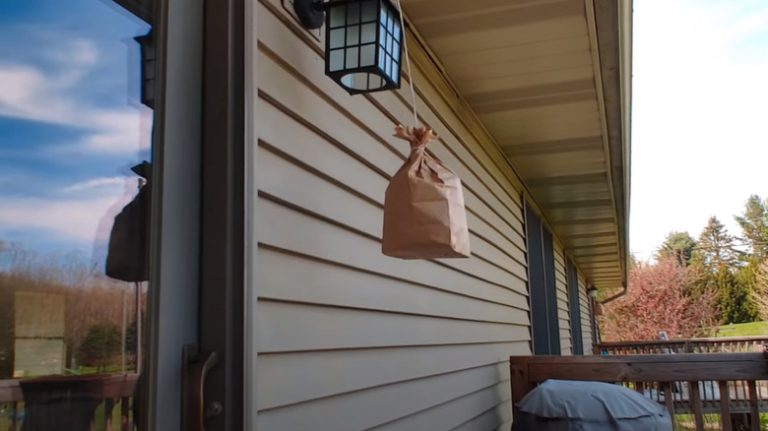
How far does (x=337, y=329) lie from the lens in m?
1.86

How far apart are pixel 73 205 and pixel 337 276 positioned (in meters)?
0.94

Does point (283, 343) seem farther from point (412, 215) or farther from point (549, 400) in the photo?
point (549, 400)

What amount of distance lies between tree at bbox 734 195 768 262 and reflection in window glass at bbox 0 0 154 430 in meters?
45.9

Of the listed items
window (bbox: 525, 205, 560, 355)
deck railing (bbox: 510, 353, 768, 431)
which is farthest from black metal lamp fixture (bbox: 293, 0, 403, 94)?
window (bbox: 525, 205, 560, 355)

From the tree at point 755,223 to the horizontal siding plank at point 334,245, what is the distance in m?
44.2

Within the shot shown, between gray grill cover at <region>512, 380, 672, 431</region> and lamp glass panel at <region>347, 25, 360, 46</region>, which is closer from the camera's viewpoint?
lamp glass panel at <region>347, 25, 360, 46</region>

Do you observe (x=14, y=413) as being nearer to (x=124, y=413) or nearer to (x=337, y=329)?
(x=124, y=413)

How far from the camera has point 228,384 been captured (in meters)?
1.28

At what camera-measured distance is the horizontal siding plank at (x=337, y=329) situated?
1509mm

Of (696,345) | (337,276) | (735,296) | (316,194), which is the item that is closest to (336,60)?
(316,194)

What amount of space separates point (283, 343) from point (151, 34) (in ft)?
2.47

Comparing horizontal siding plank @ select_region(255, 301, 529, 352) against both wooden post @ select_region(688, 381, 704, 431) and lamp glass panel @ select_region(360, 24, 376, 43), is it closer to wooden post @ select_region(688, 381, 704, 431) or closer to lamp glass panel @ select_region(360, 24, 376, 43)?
lamp glass panel @ select_region(360, 24, 376, 43)

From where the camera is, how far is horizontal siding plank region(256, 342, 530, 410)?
1495mm

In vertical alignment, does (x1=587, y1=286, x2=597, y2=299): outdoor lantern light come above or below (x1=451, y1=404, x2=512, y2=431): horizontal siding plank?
above
